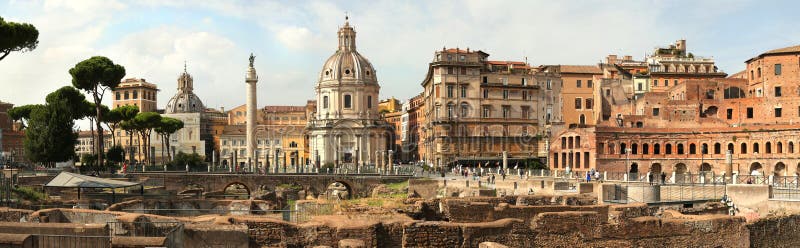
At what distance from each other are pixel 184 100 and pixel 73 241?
112 m

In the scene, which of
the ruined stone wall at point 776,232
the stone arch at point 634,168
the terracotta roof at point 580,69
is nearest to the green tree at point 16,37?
the ruined stone wall at point 776,232

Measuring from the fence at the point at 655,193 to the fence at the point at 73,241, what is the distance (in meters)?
19.1

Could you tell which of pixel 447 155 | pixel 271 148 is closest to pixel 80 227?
pixel 447 155

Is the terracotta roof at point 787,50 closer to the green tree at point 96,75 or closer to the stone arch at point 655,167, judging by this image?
the stone arch at point 655,167

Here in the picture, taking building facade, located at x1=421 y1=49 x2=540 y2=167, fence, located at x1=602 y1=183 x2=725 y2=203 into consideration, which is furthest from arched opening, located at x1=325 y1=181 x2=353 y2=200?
fence, located at x1=602 y1=183 x2=725 y2=203

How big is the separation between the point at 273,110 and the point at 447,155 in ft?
192

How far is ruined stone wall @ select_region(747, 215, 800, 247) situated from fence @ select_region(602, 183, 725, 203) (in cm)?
620

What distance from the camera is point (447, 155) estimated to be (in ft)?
246

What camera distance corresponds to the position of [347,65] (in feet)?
311

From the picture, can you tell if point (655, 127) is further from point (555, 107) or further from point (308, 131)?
point (308, 131)

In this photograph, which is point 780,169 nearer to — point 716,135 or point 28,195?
point 716,135

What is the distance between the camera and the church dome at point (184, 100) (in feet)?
397

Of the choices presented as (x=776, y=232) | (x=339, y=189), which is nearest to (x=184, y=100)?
(x=339, y=189)

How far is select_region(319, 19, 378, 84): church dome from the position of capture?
310 ft
